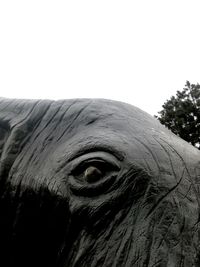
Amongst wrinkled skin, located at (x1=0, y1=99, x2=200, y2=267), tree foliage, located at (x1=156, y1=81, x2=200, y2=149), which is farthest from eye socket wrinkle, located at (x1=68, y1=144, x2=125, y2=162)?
tree foliage, located at (x1=156, y1=81, x2=200, y2=149)

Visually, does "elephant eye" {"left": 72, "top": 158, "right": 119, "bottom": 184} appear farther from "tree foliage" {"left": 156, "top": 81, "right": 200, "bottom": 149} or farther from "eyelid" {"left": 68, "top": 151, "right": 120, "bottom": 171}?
"tree foliage" {"left": 156, "top": 81, "right": 200, "bottom": 149}

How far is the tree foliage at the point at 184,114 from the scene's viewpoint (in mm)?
28266

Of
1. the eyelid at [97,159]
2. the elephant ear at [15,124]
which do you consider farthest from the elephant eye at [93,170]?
the elephant ear at [15,124]

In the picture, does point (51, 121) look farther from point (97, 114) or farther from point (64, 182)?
point (64, 182)

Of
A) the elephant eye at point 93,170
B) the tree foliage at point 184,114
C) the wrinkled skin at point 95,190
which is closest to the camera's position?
the wrinkled skin at point 95,190

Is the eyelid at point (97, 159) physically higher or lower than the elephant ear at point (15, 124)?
higher

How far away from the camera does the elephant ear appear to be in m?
2.53

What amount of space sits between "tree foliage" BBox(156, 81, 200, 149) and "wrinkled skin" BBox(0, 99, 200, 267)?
25.4 meters

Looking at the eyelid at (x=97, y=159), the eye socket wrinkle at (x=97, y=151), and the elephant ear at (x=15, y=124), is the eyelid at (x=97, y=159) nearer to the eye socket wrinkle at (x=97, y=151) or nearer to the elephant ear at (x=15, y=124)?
the eye socket wrinkle at (x=97, y=151)

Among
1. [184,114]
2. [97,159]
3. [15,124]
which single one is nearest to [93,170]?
[97,159]

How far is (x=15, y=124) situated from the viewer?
106 inches

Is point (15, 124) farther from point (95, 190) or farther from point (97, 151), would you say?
point (95, 190)

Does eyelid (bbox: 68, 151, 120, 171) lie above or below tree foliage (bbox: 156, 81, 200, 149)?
above

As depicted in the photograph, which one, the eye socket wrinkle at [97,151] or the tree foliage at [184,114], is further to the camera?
the tree foliage at [184,114]
